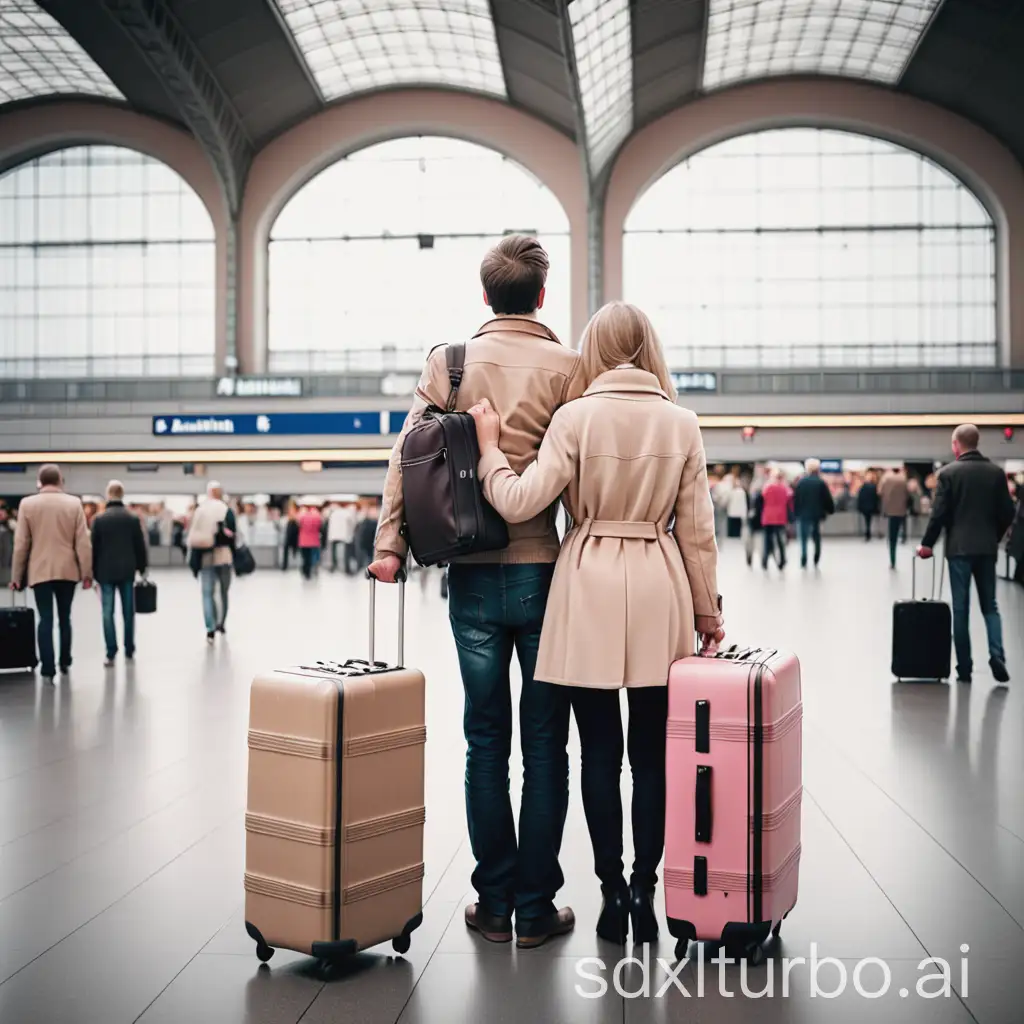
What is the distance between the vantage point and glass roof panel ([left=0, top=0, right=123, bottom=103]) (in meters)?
30.5

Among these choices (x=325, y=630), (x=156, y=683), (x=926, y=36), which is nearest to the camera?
(x=156, y=683)

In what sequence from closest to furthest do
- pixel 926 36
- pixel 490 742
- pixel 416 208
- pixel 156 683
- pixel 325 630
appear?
pixel 490 742 < pixel 156 683 < pixel 325 630 < pixel 926 36 < pixel 416 208

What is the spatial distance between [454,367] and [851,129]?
35865 millimetres

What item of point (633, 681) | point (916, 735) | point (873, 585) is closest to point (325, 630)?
point (916, 735)

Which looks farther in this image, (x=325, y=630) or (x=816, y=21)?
(x=816, y=21)

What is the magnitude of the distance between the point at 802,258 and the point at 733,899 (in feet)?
114

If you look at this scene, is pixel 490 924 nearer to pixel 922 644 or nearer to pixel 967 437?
pixel 922 644

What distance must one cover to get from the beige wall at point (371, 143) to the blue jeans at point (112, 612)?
25951 mm

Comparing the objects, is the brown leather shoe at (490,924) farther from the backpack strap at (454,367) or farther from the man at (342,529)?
the man at (342,529)

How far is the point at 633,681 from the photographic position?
329 cm

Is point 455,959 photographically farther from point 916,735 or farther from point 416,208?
point 416,208

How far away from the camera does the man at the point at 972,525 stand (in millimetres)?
8297

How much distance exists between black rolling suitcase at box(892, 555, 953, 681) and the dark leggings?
565 centimetres

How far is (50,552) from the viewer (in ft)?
31.9
